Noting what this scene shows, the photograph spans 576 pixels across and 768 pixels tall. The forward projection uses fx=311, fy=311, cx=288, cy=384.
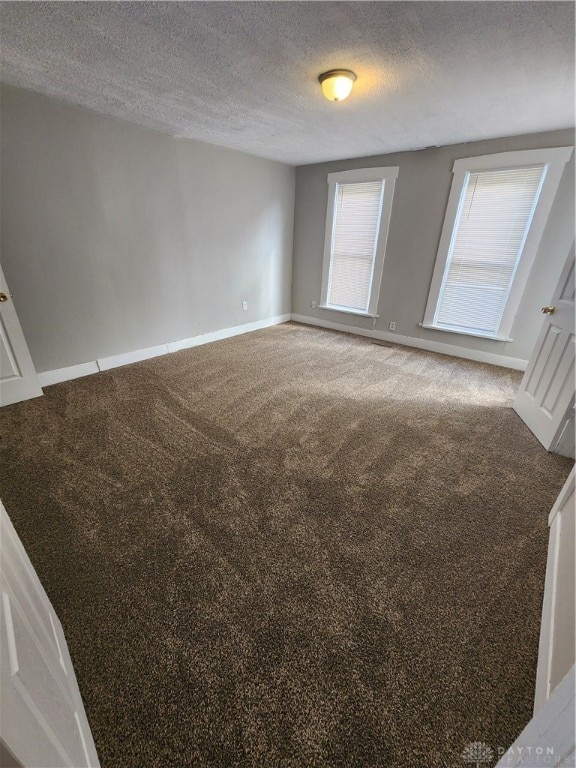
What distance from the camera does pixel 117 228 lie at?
3.10 m

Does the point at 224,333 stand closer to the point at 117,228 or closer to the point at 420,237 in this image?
the point at 117,228

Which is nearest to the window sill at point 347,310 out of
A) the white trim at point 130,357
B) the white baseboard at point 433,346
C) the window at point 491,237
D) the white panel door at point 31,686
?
the white baseboard at point 433,346

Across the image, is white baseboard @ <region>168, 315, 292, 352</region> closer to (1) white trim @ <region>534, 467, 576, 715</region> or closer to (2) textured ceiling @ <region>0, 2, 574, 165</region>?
(2) textured ceiling @ <region>0, 2, 574, 165</region>

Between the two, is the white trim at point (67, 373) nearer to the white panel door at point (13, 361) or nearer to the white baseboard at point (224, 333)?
the white panel door at point (13, 361)

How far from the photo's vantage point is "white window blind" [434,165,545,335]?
3.22 meters

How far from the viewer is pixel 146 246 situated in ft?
11.0

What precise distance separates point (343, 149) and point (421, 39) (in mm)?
2290

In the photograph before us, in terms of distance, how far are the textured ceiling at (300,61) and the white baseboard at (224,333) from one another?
2.22 metres

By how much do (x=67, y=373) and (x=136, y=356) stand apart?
0.70m

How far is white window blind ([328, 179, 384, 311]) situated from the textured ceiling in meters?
1.29

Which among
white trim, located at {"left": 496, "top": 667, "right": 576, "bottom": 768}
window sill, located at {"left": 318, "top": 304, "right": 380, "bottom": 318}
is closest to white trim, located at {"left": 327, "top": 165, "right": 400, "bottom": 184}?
window sill, located at {"left": 318, "top": 304, "right": 380, "bottom": 318}

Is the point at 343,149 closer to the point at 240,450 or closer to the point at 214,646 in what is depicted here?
the point at 240,450

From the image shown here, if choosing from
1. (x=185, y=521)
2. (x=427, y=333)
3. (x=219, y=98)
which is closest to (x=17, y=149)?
(x=219, y=98)

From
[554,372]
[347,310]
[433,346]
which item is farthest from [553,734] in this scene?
[347,310]
